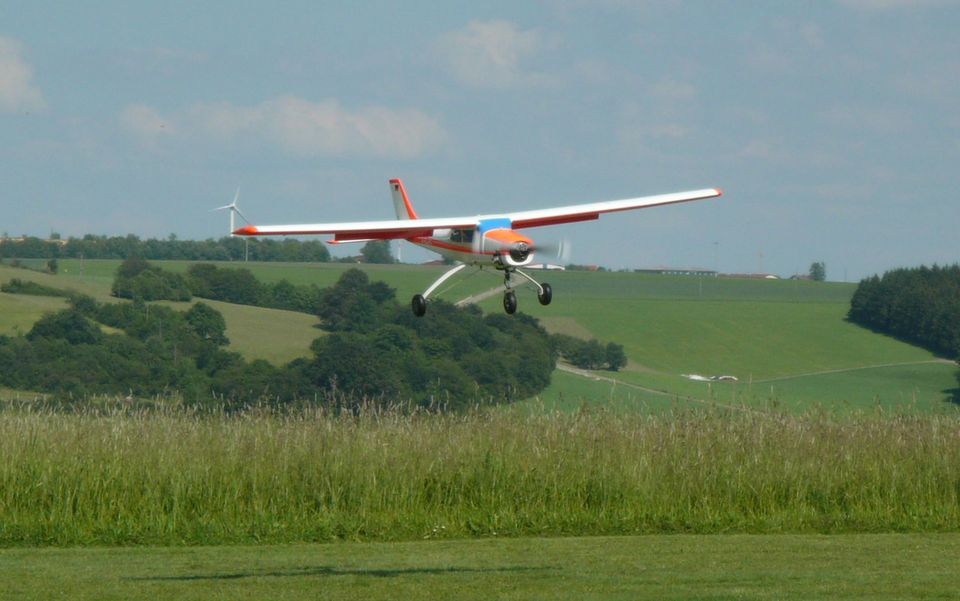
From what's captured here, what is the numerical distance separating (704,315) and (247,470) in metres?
74.4

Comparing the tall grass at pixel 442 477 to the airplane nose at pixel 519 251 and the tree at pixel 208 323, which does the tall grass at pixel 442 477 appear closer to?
the airplane nose at pixel 519 251

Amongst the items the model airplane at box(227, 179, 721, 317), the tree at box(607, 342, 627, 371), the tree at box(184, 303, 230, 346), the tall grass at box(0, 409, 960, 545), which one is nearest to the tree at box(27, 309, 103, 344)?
the tree at box(184, 303, 230, 346)

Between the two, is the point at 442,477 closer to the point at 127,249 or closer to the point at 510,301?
the point at 510,301

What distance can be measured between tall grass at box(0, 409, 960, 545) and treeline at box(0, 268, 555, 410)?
18.8 metres

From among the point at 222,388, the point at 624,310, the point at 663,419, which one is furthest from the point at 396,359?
the point at 624,310

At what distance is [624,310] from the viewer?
279ft

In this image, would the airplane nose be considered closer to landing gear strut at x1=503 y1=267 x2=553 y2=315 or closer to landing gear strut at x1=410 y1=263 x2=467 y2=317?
landing gear strut at x1=503 y1=267 x2=553 y2=315

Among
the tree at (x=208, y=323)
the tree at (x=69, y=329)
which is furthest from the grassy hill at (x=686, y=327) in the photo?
the tree at (x=69, y=329)

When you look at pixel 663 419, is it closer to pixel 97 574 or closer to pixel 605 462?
pixel 605 462

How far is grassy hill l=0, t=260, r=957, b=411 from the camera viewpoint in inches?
2456

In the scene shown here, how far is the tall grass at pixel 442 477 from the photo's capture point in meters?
16.6

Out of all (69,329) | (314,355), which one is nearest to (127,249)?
(69,329)

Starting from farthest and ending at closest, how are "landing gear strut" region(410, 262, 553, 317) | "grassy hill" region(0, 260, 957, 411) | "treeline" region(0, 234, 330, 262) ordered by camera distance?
"treeline" region(0, 234, 330, 262), "grassy hill" region(0, 260, 957, 411), "landing gear strut" region(410, 262, 553, 317)

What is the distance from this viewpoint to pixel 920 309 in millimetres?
85688
